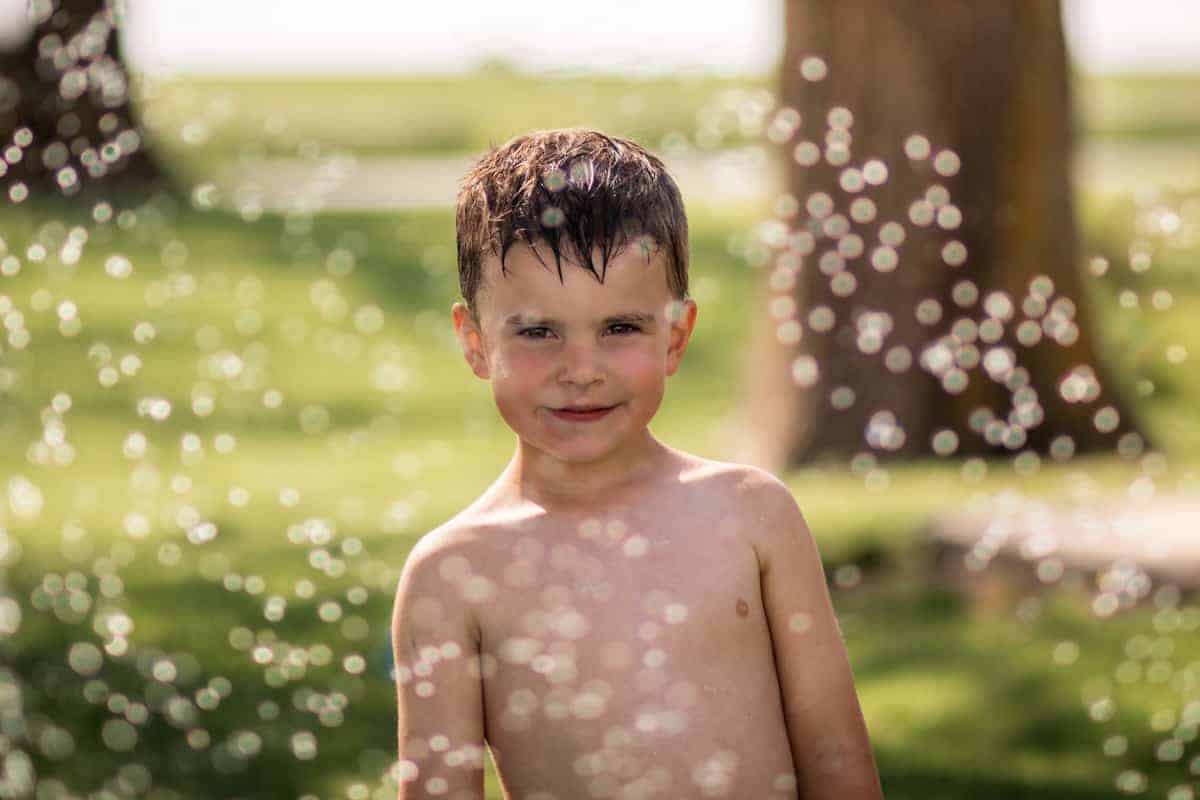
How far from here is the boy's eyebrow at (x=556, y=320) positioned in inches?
104

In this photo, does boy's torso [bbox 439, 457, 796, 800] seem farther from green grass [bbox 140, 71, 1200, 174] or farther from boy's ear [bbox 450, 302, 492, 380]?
green grass [bbox 140, 71, 1200, 174]

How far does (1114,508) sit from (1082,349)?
1.40m

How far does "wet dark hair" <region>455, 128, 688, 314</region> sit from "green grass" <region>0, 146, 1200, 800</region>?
5.99 feet

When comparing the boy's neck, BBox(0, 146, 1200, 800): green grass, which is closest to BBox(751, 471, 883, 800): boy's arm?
the boy's neck

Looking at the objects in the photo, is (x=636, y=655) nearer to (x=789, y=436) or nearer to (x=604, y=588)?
(x=604, y=588)

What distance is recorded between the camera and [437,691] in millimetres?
2627

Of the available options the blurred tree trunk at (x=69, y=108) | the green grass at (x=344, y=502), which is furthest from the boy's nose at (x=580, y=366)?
the blurred tree trunk at (x=69, y=108)

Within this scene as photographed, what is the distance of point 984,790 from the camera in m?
4.13

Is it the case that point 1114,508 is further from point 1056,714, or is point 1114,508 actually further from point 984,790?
point 984,790

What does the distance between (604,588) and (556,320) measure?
1.19 feet

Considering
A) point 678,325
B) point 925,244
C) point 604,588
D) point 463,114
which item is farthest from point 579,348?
point 463,114

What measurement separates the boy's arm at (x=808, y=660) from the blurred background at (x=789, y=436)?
3.83ft

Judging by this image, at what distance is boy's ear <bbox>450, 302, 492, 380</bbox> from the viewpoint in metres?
2.79

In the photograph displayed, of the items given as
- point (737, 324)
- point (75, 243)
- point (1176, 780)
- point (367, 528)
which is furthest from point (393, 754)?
point (75, 243)
